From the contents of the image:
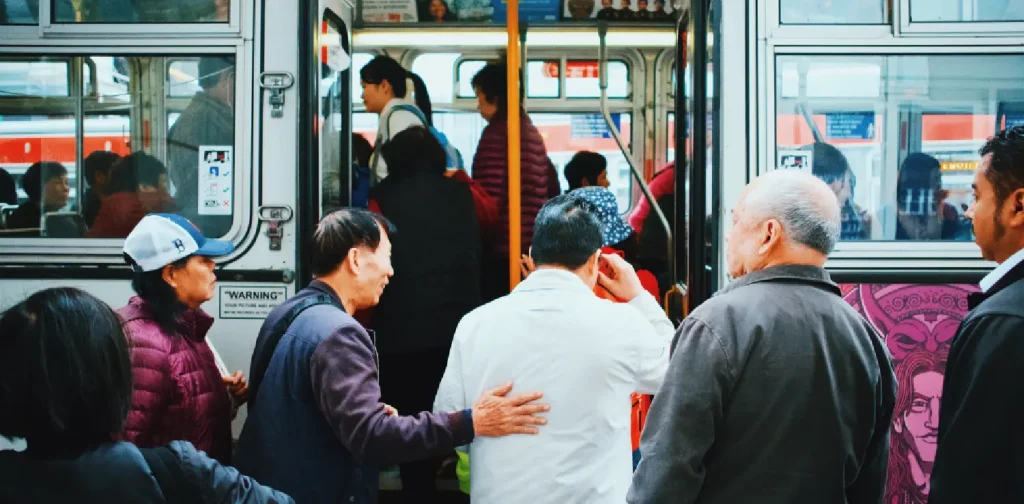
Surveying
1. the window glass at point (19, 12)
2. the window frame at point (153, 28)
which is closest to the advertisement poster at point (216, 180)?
the window frame at point (153, 28)

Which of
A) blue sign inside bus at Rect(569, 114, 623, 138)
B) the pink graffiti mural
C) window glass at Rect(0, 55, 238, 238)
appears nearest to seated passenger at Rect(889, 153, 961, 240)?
the pink graffiti mural

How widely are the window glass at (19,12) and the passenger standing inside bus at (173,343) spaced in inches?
47.7

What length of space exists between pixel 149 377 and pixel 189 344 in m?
0.24

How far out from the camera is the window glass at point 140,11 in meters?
3.16

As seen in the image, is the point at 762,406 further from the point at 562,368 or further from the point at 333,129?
the point at 333,129

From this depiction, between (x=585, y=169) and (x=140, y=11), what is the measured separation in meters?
2.59

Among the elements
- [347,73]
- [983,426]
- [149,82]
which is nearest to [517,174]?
[347,73]

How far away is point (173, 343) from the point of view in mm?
2324

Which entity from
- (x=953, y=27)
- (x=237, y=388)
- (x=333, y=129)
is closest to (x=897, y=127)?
(x=953, y=27)

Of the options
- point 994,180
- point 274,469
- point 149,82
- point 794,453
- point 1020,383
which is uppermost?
point 149,82

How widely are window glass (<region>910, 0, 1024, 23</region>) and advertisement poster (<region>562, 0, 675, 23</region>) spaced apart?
6.70 ft

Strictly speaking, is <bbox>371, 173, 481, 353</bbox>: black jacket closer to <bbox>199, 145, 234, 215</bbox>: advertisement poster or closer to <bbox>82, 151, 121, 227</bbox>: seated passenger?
<bbox>199, 145, 234, 215</bbox>: advertisement poster

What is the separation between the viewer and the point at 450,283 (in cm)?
387

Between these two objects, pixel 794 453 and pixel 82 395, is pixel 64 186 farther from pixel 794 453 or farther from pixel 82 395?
pixel 794 453
